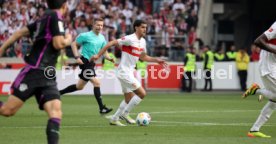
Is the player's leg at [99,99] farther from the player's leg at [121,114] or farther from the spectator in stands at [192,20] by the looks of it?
the spectator in stands at [192,20]

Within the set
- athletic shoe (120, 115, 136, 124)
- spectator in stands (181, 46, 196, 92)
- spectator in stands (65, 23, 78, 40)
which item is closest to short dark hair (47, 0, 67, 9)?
athletic shoe (120, 115, 136, 124)

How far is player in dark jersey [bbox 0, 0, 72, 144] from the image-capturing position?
33.1 feet

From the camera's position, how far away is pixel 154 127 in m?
15.4

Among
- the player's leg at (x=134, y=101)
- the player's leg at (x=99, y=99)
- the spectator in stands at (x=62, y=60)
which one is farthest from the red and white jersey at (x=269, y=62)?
the spectator in stands at (x=62, y=60)

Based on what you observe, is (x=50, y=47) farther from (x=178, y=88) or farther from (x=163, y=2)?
(x=163, y=2)

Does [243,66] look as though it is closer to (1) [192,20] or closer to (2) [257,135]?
(1) [192,20]

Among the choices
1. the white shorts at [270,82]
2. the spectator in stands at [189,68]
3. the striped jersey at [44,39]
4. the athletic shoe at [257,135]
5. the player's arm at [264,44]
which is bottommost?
the spectator in stands at [189,68]

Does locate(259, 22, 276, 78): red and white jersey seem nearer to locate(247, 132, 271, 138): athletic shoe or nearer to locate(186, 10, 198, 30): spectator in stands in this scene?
locate(247, 132, 271, 138): athletic shoe

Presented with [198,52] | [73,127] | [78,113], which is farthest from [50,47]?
[198,52]

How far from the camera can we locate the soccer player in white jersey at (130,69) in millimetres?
16203

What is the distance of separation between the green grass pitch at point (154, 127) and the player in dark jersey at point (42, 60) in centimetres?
217

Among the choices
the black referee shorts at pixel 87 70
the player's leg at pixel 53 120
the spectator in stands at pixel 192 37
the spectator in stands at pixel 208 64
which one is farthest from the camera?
the spectator in stands at pixel 192 37

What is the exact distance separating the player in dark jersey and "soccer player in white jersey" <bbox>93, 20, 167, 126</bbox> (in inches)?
227

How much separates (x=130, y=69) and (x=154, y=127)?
69.1 inches
